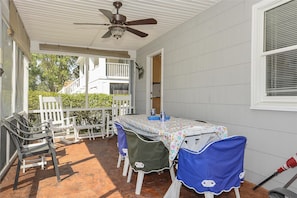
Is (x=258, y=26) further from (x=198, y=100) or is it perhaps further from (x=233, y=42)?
(x=198, y=100)

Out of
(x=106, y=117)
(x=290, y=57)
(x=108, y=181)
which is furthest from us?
(x=106, y=117)

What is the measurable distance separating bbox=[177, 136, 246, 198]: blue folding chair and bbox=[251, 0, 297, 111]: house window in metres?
0.89

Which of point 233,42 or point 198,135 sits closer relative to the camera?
point 198,135

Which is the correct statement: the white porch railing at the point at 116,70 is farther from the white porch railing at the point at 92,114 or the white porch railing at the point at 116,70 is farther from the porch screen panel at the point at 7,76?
the porch screen panel at the point at 7,76

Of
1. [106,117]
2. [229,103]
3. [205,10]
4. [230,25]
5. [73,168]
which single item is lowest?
[73,168]

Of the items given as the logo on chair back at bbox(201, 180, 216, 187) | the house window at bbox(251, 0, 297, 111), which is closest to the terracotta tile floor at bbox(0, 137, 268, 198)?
the logo on chair back at bbox(201, 180, 216, 187)

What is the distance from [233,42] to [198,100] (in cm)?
117

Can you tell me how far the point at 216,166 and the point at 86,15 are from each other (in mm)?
3315

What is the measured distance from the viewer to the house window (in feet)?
7.71

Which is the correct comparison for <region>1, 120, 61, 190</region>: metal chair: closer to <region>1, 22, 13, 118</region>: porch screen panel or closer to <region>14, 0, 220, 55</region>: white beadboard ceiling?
<region>1, 22, 13, 118</region>: porch screen panel

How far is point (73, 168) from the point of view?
334cm

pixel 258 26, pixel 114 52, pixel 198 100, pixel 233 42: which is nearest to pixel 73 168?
pixel 198 100

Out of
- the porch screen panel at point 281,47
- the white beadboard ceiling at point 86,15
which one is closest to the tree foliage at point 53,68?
the white beadboard ceiling at point 86,15

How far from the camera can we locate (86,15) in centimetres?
376
